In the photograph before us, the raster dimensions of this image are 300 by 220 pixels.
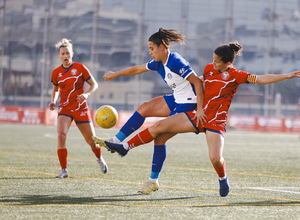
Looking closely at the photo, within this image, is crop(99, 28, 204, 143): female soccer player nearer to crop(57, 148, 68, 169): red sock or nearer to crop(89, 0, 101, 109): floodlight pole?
crop(57, 148, 68, 169): red sock

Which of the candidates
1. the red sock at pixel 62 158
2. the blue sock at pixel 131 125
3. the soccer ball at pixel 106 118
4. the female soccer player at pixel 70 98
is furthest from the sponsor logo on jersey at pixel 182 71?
the red sock at pixel 62 158

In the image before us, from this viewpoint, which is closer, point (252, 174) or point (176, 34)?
point (176, 34)

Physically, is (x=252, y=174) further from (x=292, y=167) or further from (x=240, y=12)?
(x=240, y=12)

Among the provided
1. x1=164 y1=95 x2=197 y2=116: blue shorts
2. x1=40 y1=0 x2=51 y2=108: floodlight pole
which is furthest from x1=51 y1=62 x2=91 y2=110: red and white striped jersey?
x1=40 y1=0 x2=51 y2=108: floodlight pole

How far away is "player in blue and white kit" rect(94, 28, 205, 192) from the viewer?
649 centimetres

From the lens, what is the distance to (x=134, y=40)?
38.7 m

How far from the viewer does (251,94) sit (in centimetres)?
4094

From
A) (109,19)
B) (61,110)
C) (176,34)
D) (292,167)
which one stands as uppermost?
(109,19)

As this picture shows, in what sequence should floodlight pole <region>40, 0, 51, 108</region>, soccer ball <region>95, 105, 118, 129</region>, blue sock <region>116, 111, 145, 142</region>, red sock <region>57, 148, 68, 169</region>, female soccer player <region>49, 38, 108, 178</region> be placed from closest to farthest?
blue sock <region>116, 111, 145, 142</region>
soccer ball <region>95, 105, 118, 129</region>
red sock <region>57, 148, 68, 169</region>
female soccer player <region>49, 38, 108, 178</region>
floodlight pole <region>40, 0, 51, 108</region>

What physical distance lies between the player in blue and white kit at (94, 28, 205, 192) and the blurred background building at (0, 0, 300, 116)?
27.8m

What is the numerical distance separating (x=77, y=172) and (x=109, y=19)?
3056cm

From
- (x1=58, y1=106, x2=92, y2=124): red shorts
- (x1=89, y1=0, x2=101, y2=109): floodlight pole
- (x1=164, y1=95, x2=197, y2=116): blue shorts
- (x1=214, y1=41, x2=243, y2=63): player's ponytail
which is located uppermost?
(x1=89, y1=0, x2=101, y2=109): floodlight pole

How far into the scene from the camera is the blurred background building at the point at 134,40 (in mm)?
36844

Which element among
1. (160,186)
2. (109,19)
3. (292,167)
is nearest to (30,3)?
(109,19)
